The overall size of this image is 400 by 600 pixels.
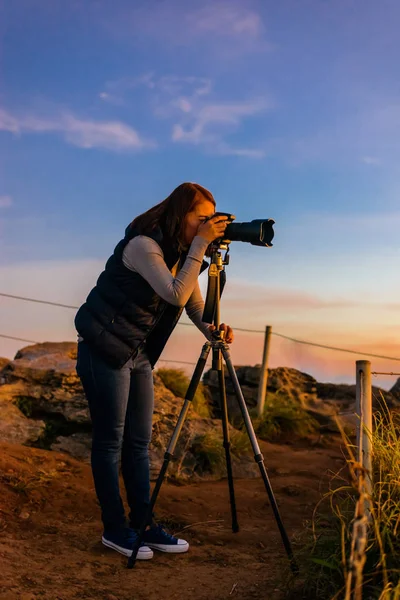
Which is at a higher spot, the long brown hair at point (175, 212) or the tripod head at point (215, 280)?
the long brown hair at point (175, 212)

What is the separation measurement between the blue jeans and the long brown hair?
78 cm

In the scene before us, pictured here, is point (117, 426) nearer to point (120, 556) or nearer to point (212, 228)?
point (120, 556)

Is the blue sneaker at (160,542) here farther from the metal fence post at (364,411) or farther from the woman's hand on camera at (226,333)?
the metal fence post at (364,411)

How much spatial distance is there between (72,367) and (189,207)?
4.19 metres

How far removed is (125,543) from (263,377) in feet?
20.2

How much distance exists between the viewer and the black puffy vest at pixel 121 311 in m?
3.67

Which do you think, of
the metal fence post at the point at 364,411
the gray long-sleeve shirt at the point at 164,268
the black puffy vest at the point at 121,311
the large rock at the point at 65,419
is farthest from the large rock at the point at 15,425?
the metal fence post at the point at 364,411

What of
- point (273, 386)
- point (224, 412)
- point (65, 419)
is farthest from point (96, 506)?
point (273, 386)

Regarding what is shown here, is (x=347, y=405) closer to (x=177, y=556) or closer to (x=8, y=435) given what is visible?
(x=8, y=435)

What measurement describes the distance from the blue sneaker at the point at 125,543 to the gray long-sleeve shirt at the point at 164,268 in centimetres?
151

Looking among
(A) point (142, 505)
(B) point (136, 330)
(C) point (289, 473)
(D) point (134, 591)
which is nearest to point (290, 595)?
(D) point (134, 591)

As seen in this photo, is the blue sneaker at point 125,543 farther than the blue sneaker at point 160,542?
No

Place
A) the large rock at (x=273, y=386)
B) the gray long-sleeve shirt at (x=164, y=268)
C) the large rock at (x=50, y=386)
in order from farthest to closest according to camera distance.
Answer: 1. the large rock at (x=273, y=386)
2. the large rock at (x=50, y=386)
3. the gray long-sleeve shirt at (x=164, y=268)

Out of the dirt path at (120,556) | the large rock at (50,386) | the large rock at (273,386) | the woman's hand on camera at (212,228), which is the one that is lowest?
the dirt path at (120,556)
